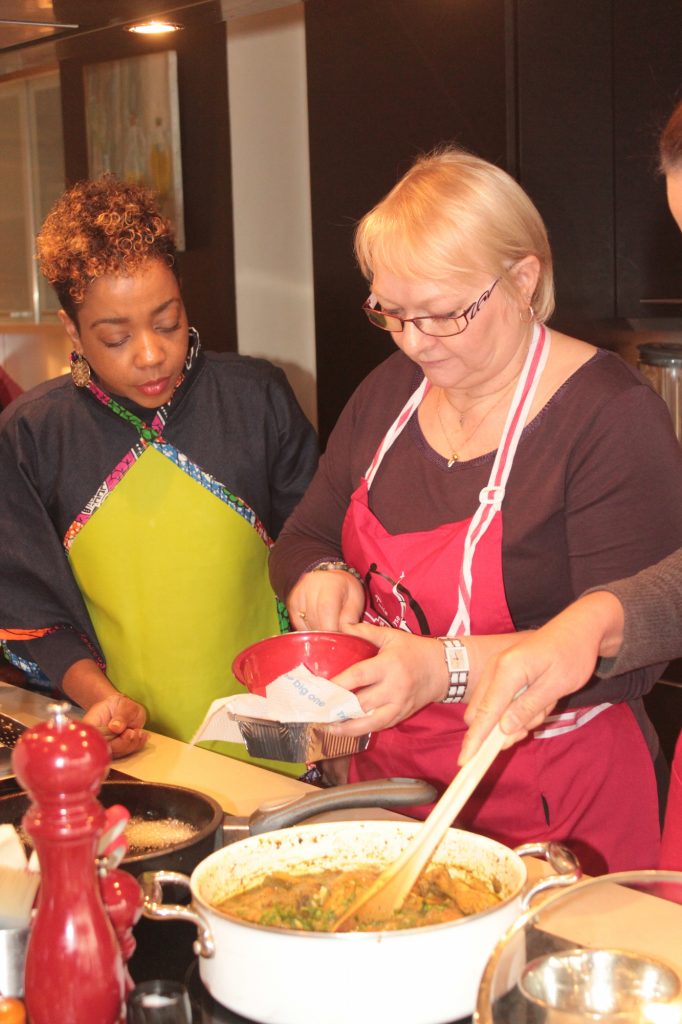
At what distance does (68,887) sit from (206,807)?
1.25ft

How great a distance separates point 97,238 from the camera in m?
1.76

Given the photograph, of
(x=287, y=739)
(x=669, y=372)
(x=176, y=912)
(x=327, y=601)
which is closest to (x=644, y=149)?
(x=669, y=372)

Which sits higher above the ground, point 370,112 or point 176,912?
point 370,112

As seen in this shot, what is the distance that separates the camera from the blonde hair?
1.49 m

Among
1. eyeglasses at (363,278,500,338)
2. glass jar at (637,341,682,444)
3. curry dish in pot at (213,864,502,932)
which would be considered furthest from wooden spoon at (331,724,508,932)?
glass jar at (637,341,682,444)

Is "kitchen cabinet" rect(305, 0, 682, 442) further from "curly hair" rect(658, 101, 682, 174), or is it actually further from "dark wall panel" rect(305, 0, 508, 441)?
"curly hair" rect(658, 101, 682, 174)

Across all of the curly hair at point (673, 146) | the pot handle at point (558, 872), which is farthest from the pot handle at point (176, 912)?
the curly hair at point (673, 146)

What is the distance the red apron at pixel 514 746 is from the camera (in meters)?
1.53

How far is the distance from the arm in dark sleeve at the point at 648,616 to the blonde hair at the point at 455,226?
17.8 inches

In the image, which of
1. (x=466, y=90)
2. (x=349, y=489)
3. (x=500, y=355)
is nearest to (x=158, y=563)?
(x=349, y=489)

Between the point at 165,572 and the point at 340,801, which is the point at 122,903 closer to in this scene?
the point at 340,801

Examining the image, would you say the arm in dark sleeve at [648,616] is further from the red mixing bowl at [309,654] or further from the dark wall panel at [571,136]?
the dark wall panel at [571,136]

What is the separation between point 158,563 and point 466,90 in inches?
61.9

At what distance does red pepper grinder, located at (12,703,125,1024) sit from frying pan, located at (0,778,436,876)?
19 centimetres
